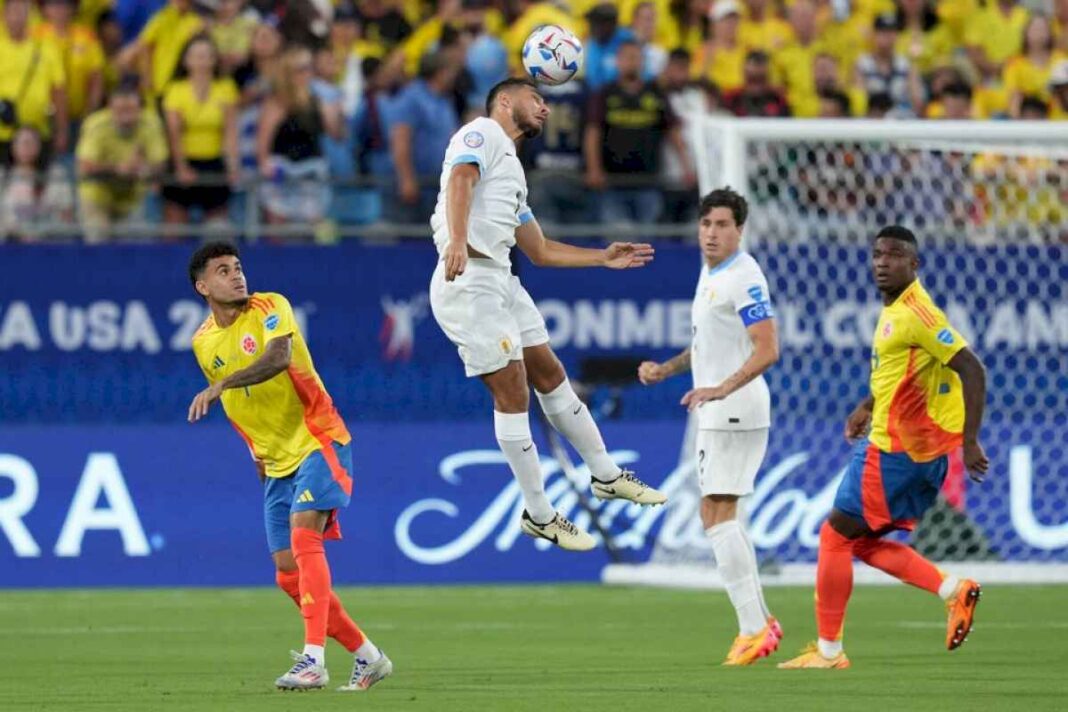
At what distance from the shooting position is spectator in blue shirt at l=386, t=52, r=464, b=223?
19141 millimetres

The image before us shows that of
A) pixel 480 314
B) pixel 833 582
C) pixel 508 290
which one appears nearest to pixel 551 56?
pixel 508 290

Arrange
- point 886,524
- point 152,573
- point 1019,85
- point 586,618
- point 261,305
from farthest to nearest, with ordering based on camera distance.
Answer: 1. point 1019,85
2. point 152,573
3. point 586,618
4. point 886,524
5. point 261,305

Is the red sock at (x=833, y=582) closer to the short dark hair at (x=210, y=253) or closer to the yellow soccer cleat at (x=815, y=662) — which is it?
the yellow soccer cleat at (x=815, y=662)

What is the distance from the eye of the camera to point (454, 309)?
35.9 ft

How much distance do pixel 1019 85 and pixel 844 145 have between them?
3409 millimetres

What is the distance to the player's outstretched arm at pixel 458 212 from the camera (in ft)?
33.4

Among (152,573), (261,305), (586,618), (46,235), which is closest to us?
(261,305)

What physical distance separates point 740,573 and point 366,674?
2455 millimetres

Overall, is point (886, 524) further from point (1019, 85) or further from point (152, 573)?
point (1019, 85)

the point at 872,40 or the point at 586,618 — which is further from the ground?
the point at 872,40

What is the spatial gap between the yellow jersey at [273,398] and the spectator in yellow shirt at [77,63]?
945 cm

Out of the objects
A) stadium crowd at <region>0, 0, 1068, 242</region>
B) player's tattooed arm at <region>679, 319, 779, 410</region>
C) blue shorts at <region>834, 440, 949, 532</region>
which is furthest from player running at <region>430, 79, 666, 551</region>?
stadium crowd at <region>0, 0, 1068, 242</region>

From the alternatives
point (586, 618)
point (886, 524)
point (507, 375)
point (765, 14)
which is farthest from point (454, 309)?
point (765, 14)

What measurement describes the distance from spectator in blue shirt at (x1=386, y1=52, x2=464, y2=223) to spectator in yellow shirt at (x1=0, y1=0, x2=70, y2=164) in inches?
111
